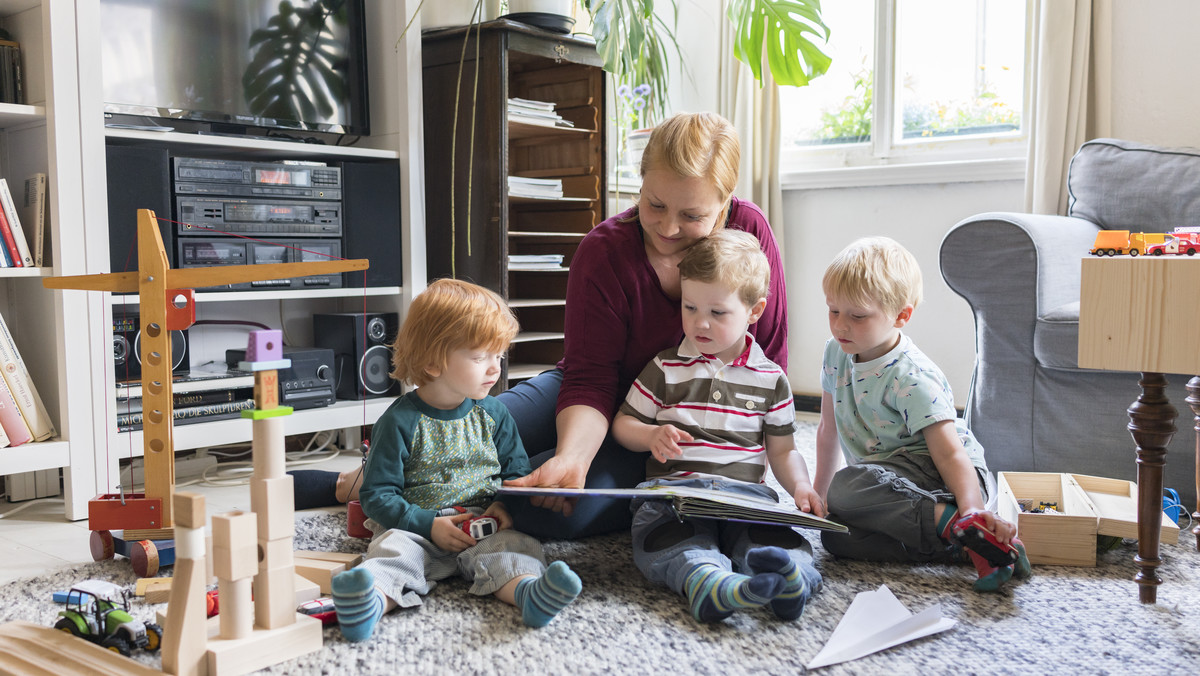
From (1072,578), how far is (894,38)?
7.04 ft

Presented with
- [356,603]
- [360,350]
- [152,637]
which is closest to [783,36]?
[360,350]

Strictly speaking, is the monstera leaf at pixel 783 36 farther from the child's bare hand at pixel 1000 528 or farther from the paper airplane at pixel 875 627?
the paper airplane at pixel 875 627

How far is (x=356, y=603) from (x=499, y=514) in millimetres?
329

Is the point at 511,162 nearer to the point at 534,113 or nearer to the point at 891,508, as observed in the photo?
the point at 534,113

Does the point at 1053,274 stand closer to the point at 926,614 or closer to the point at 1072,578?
the point at 1072,578

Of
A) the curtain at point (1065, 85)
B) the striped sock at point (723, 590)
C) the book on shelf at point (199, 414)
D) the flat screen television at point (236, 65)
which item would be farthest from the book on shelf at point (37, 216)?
the curtain at point (1065, 85)

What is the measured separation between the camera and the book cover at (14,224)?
181 cm

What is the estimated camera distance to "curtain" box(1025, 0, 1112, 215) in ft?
8.52

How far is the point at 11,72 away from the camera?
1.87m

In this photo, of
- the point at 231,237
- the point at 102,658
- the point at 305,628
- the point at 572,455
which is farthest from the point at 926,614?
the point at 231,237

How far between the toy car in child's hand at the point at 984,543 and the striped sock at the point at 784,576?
0.28 metres

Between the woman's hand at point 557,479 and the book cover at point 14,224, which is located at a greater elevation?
the book cover at point 14,224

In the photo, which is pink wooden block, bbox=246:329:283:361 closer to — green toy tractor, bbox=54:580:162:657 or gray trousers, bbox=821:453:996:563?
green toy tractor, bbox=54:580:162:657

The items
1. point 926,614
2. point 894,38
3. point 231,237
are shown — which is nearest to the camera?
point 926,614
